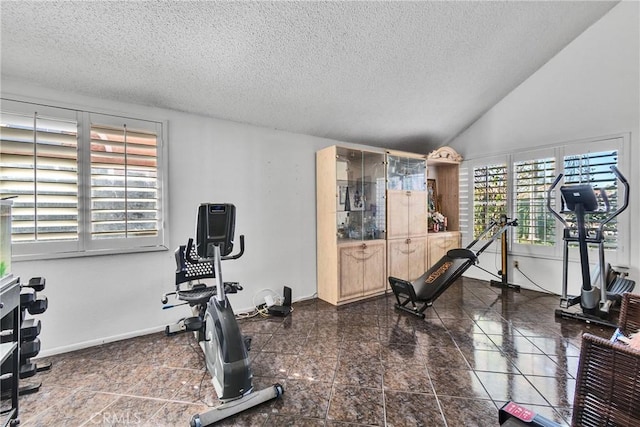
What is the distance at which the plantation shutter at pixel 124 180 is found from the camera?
2576 millimetres

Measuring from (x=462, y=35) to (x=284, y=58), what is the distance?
1.90m

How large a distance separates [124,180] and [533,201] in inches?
210

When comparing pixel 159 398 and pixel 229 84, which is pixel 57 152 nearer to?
pixel 229 84

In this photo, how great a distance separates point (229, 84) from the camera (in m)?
2.78

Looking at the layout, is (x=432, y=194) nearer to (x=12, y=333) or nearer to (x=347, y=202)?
(x=347, y=202)

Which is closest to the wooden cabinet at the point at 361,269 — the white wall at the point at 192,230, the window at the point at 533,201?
the white wall at the point at 192,230

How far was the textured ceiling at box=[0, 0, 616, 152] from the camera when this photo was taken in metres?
2.02

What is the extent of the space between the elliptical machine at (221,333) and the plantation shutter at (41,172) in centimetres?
127

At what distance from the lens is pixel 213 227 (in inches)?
76.9

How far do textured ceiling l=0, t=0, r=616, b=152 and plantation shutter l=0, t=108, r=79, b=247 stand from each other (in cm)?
33

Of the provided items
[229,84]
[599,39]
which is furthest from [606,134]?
[229,84]

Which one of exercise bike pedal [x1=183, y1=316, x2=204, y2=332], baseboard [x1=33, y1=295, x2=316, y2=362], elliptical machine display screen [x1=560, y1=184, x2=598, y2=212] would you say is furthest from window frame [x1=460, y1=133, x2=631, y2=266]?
baseboard [x1=33, y1=295, x2=316, y2=362]

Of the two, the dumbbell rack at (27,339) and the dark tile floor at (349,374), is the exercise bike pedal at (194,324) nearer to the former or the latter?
the dark tile floor at (349,374)

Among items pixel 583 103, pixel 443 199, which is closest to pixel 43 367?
pixel 443 199
